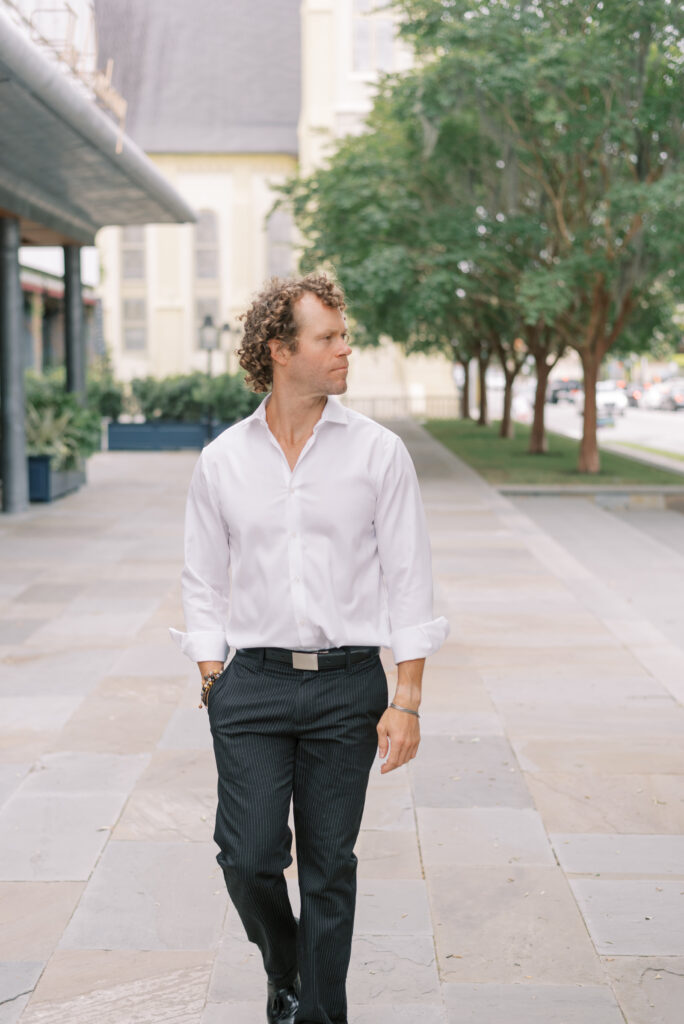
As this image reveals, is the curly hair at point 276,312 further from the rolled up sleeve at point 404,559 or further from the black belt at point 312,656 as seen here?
the black belt at point 312,656

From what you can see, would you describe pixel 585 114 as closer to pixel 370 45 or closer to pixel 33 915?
pixel 33 915

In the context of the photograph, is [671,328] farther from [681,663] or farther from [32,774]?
[32,774]

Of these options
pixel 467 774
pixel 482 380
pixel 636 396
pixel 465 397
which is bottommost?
pixel 636 396

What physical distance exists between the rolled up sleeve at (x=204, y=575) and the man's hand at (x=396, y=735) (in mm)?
445

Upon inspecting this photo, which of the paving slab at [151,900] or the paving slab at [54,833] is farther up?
the paving slab at [151,900]

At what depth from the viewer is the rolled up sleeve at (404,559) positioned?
9.74 feet

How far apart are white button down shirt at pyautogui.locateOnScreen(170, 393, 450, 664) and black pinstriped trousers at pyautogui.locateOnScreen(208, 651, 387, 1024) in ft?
0.35

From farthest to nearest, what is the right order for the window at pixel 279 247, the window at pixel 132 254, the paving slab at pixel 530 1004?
the window at pixel 132 254, the window at pixel 279 247, the paving slab at pixel 530 1004

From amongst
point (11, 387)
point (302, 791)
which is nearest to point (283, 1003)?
point (302, 791)

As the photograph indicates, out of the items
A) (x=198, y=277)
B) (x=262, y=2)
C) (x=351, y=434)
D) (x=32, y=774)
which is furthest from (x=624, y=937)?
(x=262, y=2)

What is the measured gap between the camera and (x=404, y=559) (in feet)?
9.80

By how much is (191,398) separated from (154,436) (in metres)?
1.44

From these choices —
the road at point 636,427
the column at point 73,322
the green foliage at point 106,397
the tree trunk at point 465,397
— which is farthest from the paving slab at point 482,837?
the tree trunk at point 465,397

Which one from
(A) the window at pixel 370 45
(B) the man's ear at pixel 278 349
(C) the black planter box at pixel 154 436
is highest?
(A) the window at pixel 370 45
